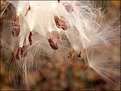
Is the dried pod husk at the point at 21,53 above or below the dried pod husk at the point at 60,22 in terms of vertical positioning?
below

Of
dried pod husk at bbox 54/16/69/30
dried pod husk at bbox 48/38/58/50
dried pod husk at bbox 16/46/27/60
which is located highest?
dried pod husk at bbox 54/16/69/30

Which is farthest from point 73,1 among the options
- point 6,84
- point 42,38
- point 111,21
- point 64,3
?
point 6,84

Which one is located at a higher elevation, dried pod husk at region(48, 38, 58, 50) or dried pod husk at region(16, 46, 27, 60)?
dried pod husk at region(48, 38, 58, 50)

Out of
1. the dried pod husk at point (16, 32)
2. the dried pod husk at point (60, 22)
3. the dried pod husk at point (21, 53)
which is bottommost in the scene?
the dried pod husk at point (21, 53)

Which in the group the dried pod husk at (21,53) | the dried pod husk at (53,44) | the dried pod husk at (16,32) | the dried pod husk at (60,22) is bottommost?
the dried pod husk at (21,53)

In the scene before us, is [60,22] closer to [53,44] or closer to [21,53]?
[53,44]

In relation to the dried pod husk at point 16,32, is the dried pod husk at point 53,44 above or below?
below

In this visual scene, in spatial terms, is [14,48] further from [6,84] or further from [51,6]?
[6,84]

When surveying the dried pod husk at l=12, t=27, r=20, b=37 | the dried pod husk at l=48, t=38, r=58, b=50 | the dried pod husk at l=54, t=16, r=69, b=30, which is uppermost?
the dried pod husk at l=54, t=16, r=69, b=30

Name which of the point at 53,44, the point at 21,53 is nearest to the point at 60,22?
the point at 53,44

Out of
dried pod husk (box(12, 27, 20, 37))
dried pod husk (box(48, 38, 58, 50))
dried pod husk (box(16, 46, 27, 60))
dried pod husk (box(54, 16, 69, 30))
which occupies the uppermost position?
dried pod husk (box(54, 16, 69, 30))

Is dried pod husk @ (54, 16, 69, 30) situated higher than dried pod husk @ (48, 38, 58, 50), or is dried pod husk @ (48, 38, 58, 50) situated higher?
dried pod husk @ (54, 16, 69, 30)
